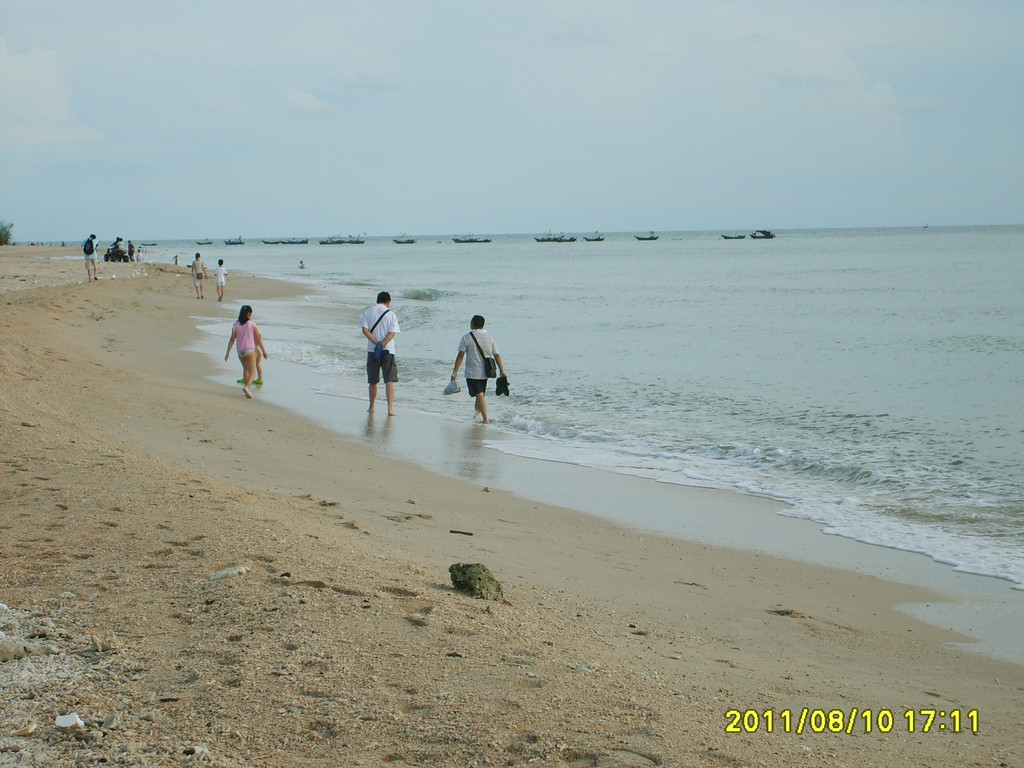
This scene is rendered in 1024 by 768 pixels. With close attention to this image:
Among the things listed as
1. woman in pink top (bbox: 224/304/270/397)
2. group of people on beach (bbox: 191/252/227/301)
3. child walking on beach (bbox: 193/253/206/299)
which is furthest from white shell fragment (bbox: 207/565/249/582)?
child walking on beach (bbox: 193/253/206/299)

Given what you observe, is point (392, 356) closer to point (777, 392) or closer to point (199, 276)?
point (777, 392)

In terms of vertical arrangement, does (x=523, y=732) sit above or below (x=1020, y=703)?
above

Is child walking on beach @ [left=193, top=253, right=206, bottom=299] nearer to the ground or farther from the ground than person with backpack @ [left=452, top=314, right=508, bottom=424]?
farther from the ground

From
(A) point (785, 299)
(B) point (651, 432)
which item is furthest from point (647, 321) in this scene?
(B) point (651, 432)

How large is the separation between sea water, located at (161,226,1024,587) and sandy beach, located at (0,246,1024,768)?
208 cm

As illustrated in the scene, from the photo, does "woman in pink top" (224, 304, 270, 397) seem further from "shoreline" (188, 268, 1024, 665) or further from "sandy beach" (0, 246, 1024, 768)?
"sandy beach" (0, 246, 1024, 768)

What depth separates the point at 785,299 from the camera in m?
37.4

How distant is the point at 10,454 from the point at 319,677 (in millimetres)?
4882

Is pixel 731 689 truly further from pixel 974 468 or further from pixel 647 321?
pixel 647 321
